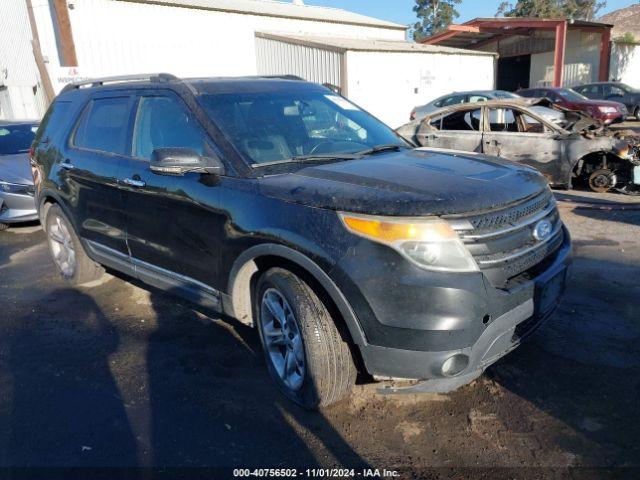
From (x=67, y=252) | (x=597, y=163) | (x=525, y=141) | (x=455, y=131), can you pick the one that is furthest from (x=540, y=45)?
(x=67, y=252)

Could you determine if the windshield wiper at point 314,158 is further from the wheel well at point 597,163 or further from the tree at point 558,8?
the tree at point 558,8

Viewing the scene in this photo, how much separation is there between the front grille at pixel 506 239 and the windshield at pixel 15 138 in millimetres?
8260

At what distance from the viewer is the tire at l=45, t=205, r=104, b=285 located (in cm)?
509

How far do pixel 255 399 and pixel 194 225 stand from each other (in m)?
1.15

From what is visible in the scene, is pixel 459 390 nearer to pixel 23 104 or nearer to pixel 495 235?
pixel 495 235

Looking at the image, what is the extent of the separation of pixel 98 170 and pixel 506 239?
3.17m

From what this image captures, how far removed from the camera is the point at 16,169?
25.6ft

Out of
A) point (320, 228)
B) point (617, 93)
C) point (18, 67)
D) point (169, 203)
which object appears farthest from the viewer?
point (617, 93)

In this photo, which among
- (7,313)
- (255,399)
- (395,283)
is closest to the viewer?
(395,283)

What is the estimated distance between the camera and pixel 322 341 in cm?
283

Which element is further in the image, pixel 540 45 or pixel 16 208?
pixel 540 45

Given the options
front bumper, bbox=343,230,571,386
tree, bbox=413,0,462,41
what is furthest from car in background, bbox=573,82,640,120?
tree, bbox=413,0,462,41

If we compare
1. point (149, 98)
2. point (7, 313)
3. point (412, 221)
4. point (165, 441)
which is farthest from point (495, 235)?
point (7, 313)

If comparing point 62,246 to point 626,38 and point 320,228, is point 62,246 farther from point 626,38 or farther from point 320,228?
point 626,38
